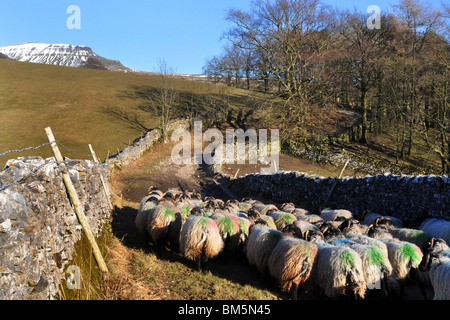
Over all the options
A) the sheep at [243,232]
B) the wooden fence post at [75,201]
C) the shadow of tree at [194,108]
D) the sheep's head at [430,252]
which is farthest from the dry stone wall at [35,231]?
the shadow of tree at [194,108]

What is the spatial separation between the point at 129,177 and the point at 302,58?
1979cm

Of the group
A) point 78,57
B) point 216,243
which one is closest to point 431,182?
point 216,243

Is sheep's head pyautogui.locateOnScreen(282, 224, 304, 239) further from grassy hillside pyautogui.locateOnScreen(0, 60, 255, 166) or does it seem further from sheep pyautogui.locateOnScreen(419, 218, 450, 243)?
grassy hillside pyautogui.locateOnScreen(0, 60, 255, 166)

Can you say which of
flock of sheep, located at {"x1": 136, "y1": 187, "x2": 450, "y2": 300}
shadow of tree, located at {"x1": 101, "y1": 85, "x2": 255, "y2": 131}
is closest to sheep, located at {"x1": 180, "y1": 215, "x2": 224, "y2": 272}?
flock of sheep, located at {"x1": 136, "y1": 187, "x2": 450, "y2": 300}

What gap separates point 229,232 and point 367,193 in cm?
801

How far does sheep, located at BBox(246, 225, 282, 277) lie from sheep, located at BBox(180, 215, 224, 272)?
2.80 feet

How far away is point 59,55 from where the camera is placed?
116m

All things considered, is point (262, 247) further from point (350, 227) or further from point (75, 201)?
point (75, 201)

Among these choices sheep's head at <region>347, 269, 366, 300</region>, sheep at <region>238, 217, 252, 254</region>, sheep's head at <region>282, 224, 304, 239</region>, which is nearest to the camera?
sheep's head at <region>347, 269, 366, 300</region>

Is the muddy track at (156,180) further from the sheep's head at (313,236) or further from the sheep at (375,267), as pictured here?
the sheep at (375,267)

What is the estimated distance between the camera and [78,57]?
117 m

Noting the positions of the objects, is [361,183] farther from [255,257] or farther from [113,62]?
[113,62]
